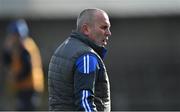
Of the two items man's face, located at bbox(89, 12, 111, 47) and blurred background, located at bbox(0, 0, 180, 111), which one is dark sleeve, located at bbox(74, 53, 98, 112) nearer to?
man's face, located at bbox(89, 12, 111, 47)

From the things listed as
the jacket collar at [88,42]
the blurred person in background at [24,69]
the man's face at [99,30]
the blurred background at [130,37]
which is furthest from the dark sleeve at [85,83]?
the blurred background at [130,37]

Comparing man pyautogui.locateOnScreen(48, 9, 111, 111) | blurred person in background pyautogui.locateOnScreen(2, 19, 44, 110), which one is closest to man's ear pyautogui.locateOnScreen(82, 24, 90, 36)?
man pyautogui.locateOnScreen(48, 9, 111, 111)

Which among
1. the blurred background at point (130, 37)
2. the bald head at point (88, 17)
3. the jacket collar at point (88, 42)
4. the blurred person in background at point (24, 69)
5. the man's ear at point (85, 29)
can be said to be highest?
the blurred background at point (130, 37)

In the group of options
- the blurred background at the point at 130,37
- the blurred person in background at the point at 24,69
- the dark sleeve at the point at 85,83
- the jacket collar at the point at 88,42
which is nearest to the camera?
the dark sleeve at the point at 85,83

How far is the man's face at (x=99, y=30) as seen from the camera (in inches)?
308

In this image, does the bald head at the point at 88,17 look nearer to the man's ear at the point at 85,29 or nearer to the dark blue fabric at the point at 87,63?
the man's ear at the point at 85,29

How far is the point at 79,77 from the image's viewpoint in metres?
7.52

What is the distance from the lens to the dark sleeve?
24.6ft

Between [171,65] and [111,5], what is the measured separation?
2022 millimetres

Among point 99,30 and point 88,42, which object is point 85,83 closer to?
point 88,42

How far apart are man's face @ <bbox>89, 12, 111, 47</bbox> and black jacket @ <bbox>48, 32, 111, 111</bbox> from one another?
0.24 ft

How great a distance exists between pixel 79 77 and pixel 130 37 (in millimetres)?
12517

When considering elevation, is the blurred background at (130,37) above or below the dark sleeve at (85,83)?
above

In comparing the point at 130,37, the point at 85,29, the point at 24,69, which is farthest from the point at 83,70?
the point at 130,37
